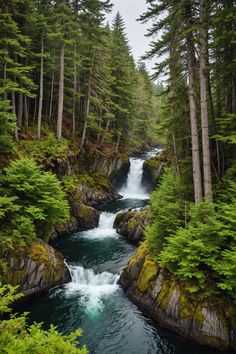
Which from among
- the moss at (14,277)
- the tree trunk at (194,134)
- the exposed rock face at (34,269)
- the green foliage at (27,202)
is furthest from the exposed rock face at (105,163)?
the tree trunk at (194,134)

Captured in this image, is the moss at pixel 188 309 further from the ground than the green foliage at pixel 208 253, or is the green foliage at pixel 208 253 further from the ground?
the green foliage at pixel 208 253

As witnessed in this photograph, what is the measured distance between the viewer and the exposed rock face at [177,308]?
27.3 ft

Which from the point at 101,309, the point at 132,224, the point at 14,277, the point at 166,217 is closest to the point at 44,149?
the point at 132,224

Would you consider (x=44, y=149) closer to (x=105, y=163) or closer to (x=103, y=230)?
(x=103, y=230)

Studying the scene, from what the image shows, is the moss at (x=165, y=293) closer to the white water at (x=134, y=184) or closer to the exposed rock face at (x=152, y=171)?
the exposed rock face at (x=152, y=171)

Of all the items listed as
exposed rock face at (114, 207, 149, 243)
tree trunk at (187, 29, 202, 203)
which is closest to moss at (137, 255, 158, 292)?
tree trunk at (187, 29, 202, 203)

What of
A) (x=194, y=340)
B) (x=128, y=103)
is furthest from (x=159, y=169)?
(x=194, y=340)

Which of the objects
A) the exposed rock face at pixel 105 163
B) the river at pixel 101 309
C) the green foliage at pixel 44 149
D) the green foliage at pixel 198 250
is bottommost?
the river at pixel 101 309

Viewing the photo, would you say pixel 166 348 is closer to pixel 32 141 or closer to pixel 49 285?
pixel 49 285

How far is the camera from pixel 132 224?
18.8m

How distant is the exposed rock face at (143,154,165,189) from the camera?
31.6 meters

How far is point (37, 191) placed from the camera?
1282 cm

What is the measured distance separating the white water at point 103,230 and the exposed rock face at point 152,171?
441 inches

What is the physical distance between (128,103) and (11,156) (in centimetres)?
1956
